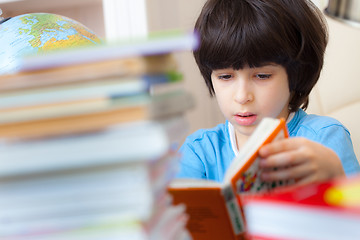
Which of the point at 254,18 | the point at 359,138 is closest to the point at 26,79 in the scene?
the point at 254,18

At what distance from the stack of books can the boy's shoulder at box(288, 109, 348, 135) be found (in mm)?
829

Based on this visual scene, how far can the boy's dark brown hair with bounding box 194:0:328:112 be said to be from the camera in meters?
1.10

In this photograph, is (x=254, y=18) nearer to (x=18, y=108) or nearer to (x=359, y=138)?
(x=359, y=138)

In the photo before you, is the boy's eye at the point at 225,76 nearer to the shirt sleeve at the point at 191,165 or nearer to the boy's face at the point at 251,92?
the boy's face at the point at 251,92

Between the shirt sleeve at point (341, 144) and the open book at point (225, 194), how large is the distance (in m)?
0.50

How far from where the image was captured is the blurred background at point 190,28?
1.50m

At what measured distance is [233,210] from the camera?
54cm

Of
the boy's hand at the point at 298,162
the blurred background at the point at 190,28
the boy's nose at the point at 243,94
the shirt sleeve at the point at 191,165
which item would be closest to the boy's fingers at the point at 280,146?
the boy's hand at the point at 298,162

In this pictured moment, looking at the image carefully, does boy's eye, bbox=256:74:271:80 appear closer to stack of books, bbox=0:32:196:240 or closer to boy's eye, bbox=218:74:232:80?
boy's eye, bbox=218:74:232:80

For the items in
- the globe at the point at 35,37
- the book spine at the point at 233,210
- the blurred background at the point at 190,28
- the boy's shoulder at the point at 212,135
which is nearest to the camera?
the book spine at the point at 233,210

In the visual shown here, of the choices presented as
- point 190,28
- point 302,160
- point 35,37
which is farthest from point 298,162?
point 190,28

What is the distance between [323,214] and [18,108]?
0.88ft

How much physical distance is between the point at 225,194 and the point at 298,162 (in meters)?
0.15

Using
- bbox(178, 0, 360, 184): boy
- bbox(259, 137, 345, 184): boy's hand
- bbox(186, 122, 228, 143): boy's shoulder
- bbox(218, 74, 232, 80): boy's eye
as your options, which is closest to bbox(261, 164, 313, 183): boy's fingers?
bbox(259, 137, 345, 184): boy's hand
